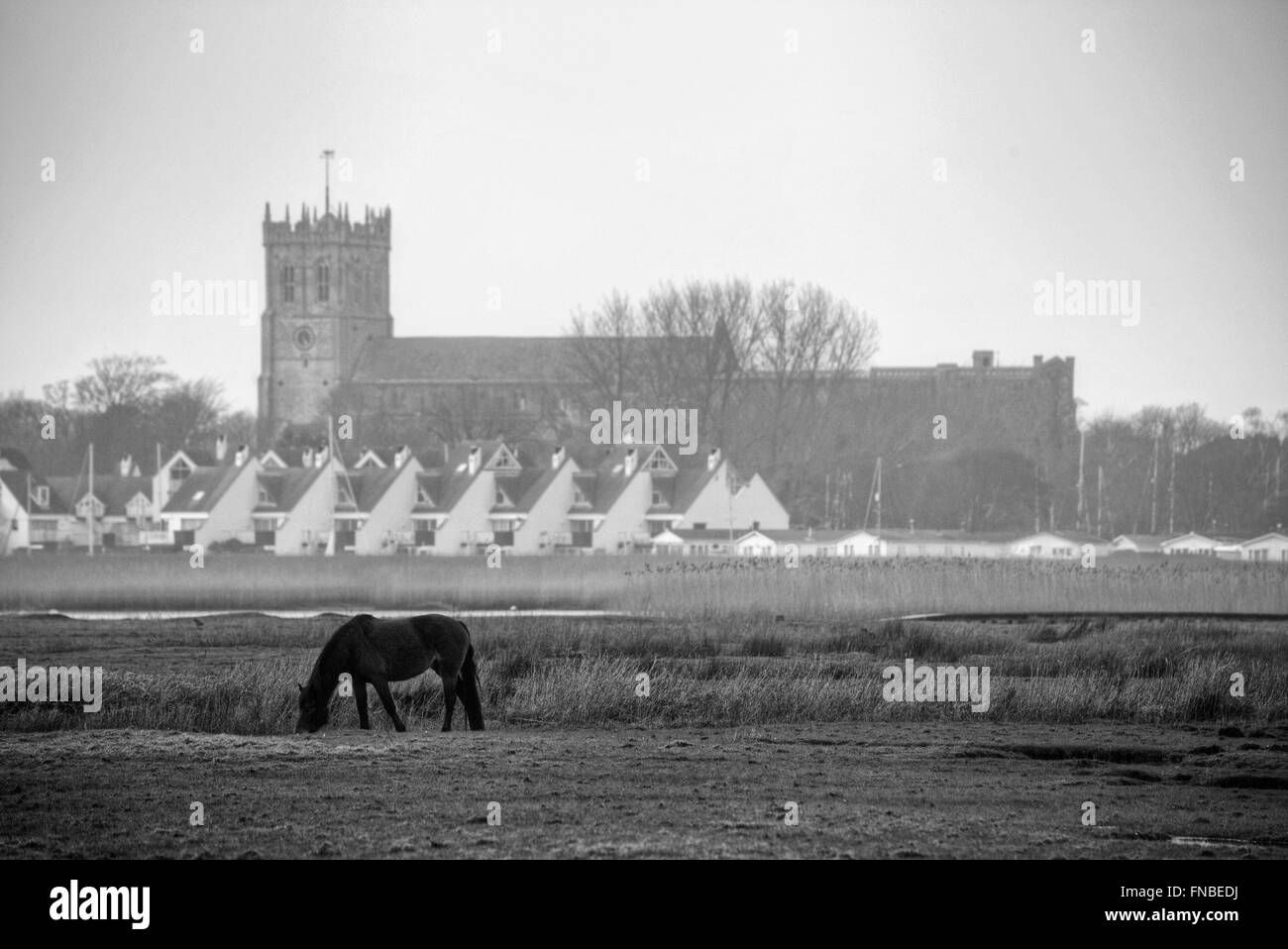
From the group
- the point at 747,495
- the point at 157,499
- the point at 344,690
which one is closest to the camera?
the point at 344,690

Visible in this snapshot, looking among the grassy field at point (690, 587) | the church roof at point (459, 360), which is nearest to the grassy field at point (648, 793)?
the grassy field at point (690, 587)

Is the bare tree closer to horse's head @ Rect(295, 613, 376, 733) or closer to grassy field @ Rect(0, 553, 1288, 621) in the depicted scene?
grassy field @ Rect(0, 553, 1288, 621)

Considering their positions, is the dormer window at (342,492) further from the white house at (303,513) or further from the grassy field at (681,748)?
the grassy field at (681,748)

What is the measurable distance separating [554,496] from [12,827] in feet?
286

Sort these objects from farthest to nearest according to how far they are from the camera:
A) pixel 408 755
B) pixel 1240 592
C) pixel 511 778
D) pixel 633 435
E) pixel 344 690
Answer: pixel 633 435 < pixel 1240 592 < pixel 344 690 < pixel 408 755 < pixel 511 778

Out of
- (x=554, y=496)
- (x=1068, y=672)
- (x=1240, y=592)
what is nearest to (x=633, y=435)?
(x=554, y=496)

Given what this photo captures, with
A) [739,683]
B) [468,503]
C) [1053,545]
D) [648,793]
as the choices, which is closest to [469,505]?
[468,503]

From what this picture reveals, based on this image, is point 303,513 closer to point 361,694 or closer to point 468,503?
point 468,503

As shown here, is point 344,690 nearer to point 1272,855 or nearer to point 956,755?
point 956,755

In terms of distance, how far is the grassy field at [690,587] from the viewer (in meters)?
47.1

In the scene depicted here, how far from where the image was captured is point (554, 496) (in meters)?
104

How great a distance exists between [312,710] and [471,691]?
2046mm

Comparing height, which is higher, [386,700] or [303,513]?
[303,513]

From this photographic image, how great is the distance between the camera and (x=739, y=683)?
26.9 metres
